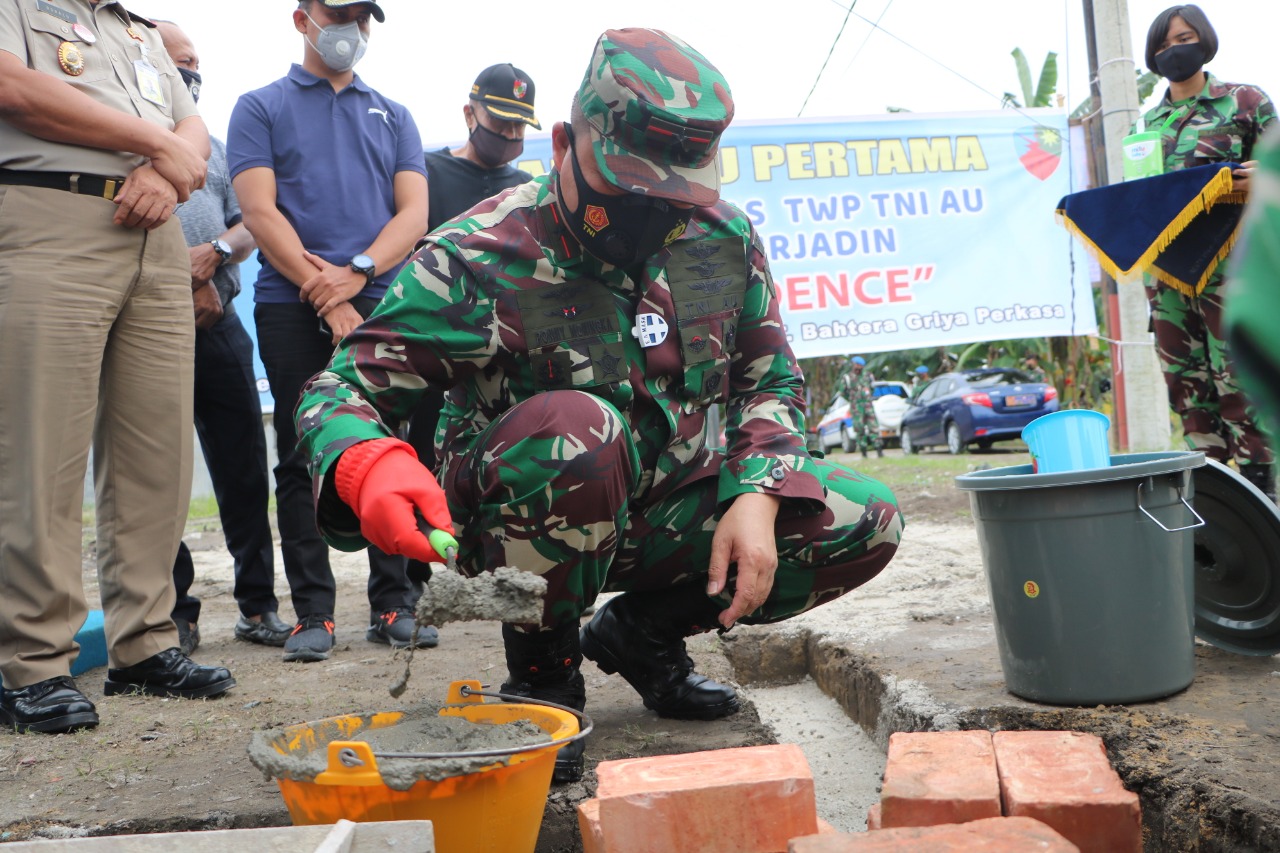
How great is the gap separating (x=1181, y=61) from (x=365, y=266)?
3.02 m

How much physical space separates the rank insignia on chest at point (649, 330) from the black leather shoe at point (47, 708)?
1429 mm

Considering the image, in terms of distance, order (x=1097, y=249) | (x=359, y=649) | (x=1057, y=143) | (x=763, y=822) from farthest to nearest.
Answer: (x=1057, y=143) → (x=1097, y=249) → (x=359, y=649) → (x=763, y=822)

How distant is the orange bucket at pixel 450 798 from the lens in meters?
1.33

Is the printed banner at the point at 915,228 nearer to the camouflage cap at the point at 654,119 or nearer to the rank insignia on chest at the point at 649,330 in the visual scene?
the rank insignia on chest at the point at 649,330

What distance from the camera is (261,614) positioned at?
335 cm

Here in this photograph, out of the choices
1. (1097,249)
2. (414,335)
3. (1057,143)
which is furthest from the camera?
(1057,143)

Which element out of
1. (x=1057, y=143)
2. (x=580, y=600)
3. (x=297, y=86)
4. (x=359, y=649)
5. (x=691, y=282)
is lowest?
(x=359, y=649)

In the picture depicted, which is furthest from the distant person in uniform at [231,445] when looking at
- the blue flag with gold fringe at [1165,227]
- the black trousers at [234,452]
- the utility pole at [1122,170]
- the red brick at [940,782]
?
the utility pole at [1122,170]

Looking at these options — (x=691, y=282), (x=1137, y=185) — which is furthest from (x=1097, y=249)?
(x=691, y=282)

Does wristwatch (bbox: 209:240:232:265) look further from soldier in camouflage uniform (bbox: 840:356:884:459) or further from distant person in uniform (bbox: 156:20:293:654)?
soldier in camouflage uniform (bbox: 840:356:884:459)

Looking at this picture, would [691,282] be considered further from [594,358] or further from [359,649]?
[359,649]

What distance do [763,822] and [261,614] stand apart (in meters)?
2.36

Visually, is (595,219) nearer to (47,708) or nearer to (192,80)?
(47,708)

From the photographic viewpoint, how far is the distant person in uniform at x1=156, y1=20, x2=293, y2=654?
10.6 feet
